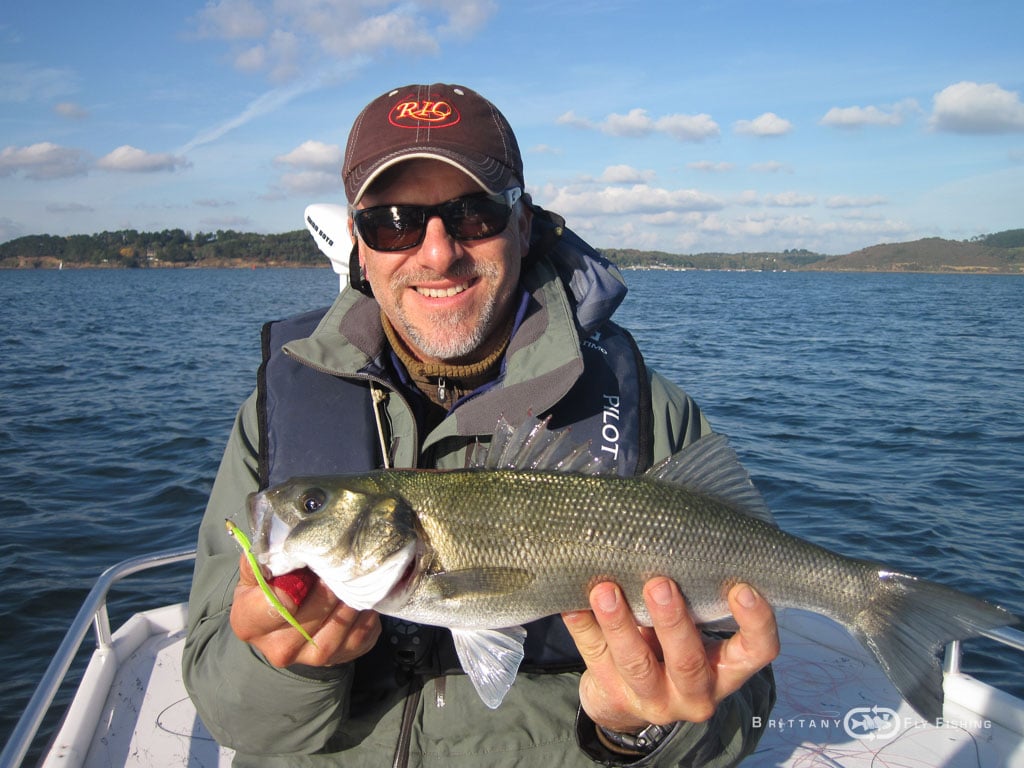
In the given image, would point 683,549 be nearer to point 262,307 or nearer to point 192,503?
point 192,503

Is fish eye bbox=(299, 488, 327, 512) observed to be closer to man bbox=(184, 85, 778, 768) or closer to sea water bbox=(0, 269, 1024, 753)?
man bbox=(184, 85, 778, 768)

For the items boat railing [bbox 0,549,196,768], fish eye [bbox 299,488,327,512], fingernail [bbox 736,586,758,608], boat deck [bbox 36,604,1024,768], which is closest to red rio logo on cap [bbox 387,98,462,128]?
fish eye [bbox 299,488,327,512]

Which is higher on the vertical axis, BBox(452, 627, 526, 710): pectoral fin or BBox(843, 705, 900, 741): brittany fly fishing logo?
BBox(452, 627, 526, 710): pectoral fin

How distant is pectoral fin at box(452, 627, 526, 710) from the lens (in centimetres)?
266

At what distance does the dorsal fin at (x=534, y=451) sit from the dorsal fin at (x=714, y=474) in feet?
0.87

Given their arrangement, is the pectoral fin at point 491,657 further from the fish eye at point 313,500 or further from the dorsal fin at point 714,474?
the dorsal fin at point 714,474

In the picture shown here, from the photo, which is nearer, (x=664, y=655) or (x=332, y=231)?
(x=664, y=655)

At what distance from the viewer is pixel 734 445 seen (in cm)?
1409

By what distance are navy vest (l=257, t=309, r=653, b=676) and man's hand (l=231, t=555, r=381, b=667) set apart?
51cm

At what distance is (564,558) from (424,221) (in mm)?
1649

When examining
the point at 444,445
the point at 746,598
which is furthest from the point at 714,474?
the point at 444,445

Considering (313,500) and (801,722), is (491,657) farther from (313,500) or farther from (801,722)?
(801,722)

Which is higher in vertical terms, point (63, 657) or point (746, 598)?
point (746, 598)

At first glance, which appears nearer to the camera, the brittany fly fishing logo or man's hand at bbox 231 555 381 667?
man's hand at bbox 231 555 381 667
